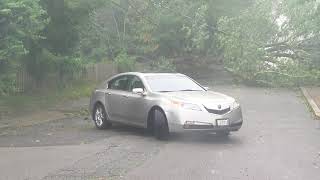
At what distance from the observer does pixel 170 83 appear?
1366 centimetres

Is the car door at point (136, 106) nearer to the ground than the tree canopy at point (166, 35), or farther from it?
nearer to the ground


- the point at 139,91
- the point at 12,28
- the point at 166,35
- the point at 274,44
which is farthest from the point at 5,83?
the point at 166,35

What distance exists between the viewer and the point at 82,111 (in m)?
19.8

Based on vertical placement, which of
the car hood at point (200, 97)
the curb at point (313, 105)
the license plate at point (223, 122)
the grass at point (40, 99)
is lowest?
the grass at point (40, 99)

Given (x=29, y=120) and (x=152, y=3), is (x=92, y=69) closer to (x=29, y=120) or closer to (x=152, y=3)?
(x=152, y=3)

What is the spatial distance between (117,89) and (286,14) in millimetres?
20405

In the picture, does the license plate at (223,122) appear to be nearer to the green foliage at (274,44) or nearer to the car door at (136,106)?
the car door at (136,106)

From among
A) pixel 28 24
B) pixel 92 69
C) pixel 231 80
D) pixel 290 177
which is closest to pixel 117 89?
pixel 28 24

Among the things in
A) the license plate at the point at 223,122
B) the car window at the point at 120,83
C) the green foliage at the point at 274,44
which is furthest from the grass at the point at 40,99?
the green foliage at the point at 274,44

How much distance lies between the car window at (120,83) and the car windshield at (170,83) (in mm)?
772

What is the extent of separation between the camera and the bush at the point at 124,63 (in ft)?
112

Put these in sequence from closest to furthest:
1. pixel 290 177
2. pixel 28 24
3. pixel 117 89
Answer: pixel 290 177 → pixel 117 89 → pixel 28 24

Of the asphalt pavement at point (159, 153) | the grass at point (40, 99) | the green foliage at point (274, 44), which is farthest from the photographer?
the green foliage at point (274, 44)

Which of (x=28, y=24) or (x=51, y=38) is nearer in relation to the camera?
(x=28, y=24)
